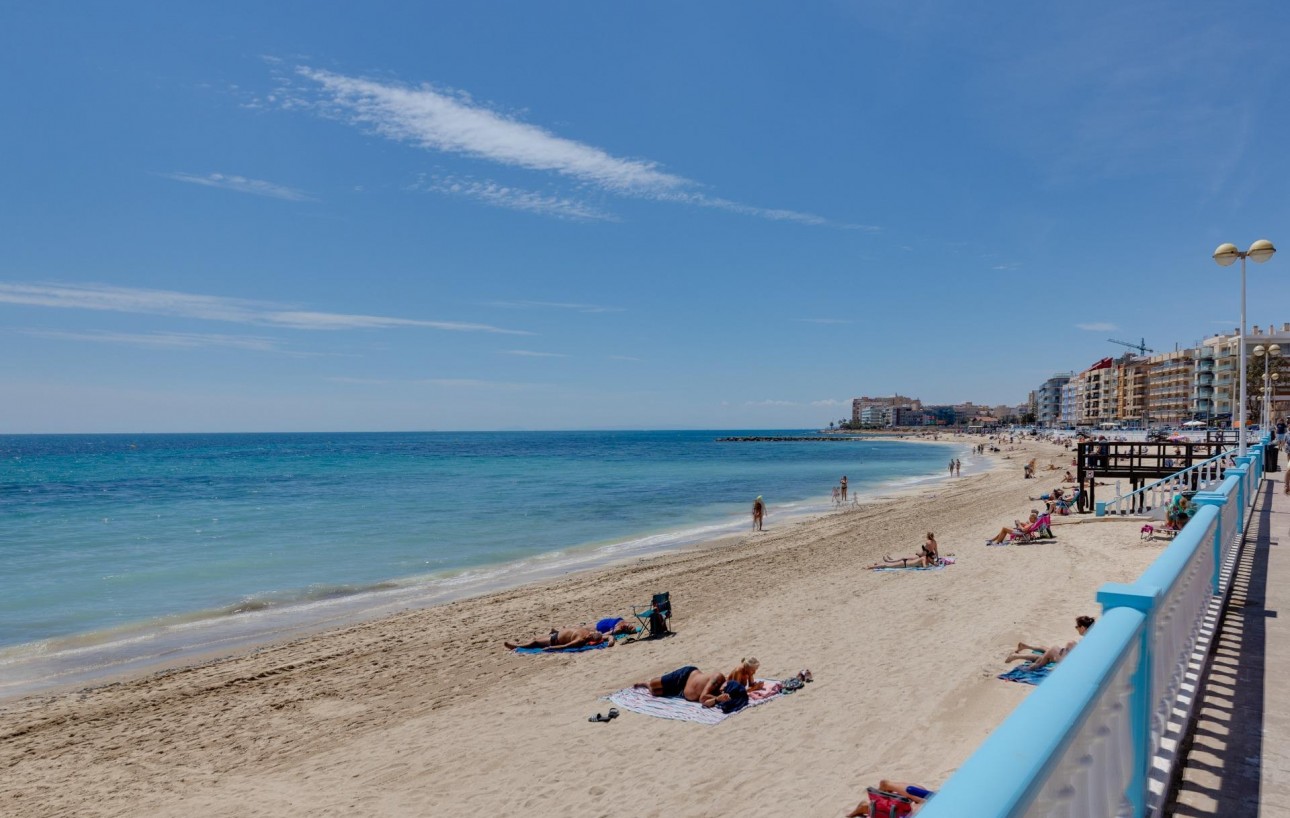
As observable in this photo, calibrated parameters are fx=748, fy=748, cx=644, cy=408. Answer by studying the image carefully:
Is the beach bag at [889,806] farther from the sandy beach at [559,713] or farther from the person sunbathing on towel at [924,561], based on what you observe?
the person sunbathing on towel at [924,561]

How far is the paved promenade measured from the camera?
2883mm

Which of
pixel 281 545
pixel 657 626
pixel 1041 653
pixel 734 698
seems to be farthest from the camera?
pixel 281 545

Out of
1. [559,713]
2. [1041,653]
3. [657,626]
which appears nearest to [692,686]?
[559,713]

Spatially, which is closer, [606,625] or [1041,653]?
[1041,653]

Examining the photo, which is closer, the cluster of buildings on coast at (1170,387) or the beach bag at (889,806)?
the beach bag at (889,806)

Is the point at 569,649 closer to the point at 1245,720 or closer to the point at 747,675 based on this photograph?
the point at 747,675

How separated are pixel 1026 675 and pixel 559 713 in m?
5.03

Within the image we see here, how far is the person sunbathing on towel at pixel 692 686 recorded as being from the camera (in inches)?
321

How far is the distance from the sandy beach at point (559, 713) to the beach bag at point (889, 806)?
2.29 feet

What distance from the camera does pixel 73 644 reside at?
1317 centimetres

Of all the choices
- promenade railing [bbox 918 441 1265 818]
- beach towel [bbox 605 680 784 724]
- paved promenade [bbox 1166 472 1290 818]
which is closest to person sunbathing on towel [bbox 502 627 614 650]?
beach towel [bbox 605 680 784 724]

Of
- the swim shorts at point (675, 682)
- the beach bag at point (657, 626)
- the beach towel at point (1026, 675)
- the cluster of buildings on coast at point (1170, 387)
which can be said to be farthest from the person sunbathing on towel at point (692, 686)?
the cluster of buildings on coast at point (1170, 387)

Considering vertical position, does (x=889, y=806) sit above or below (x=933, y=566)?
above

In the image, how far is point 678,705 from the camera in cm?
826
